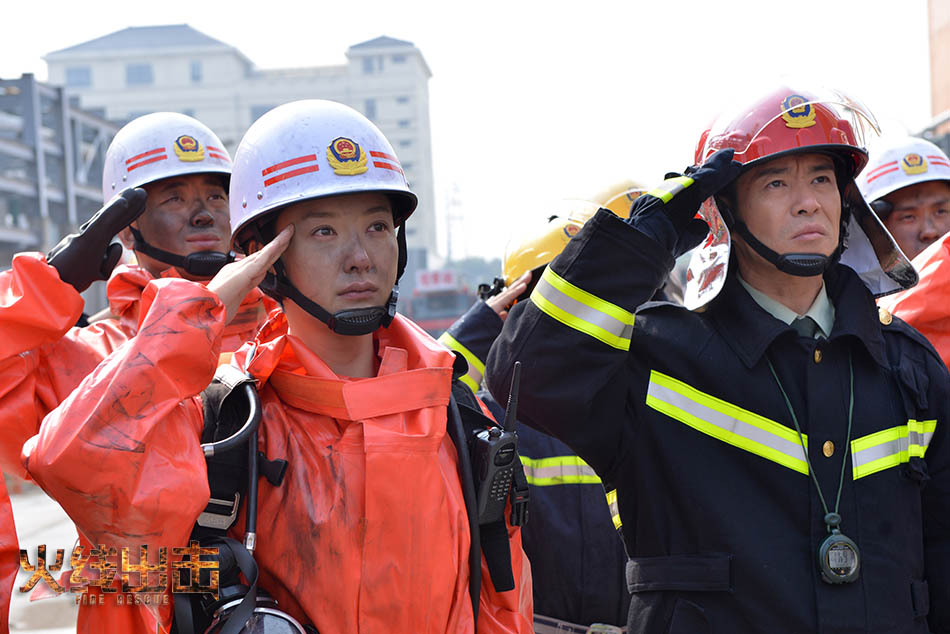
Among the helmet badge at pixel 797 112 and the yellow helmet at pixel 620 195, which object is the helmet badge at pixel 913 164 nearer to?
the yellow helmet at pixel 620 195

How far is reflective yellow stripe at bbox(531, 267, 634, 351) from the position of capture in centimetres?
233

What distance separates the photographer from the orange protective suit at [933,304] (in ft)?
11.9

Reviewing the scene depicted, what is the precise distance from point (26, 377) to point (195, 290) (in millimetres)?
1111

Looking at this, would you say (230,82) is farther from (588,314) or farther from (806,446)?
(806,446)

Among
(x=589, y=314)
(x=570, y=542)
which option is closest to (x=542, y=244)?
(x=570, y=542)

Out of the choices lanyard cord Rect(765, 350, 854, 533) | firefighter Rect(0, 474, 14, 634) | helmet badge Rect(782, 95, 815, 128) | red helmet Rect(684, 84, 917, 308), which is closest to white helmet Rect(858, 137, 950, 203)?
red helmet Rect(684, 84, 917, 308)

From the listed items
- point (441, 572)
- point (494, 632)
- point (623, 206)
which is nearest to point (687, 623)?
point (494, 632)

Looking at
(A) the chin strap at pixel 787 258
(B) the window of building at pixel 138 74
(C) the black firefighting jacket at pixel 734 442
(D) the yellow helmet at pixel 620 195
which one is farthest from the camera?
(B) the window of building at pixel 138 74

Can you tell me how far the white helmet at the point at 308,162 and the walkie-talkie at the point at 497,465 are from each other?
68cm

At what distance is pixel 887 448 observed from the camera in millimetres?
2424

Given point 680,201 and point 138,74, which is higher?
point 138,74

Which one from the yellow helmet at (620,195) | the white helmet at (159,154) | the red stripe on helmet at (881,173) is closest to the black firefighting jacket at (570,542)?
the yellow helmet at (620,195)

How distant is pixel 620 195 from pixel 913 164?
1534mm

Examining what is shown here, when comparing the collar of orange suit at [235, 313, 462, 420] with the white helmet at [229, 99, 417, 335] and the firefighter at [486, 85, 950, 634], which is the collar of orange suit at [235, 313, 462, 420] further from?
the firefighter at [486, 85, 950, 634]
